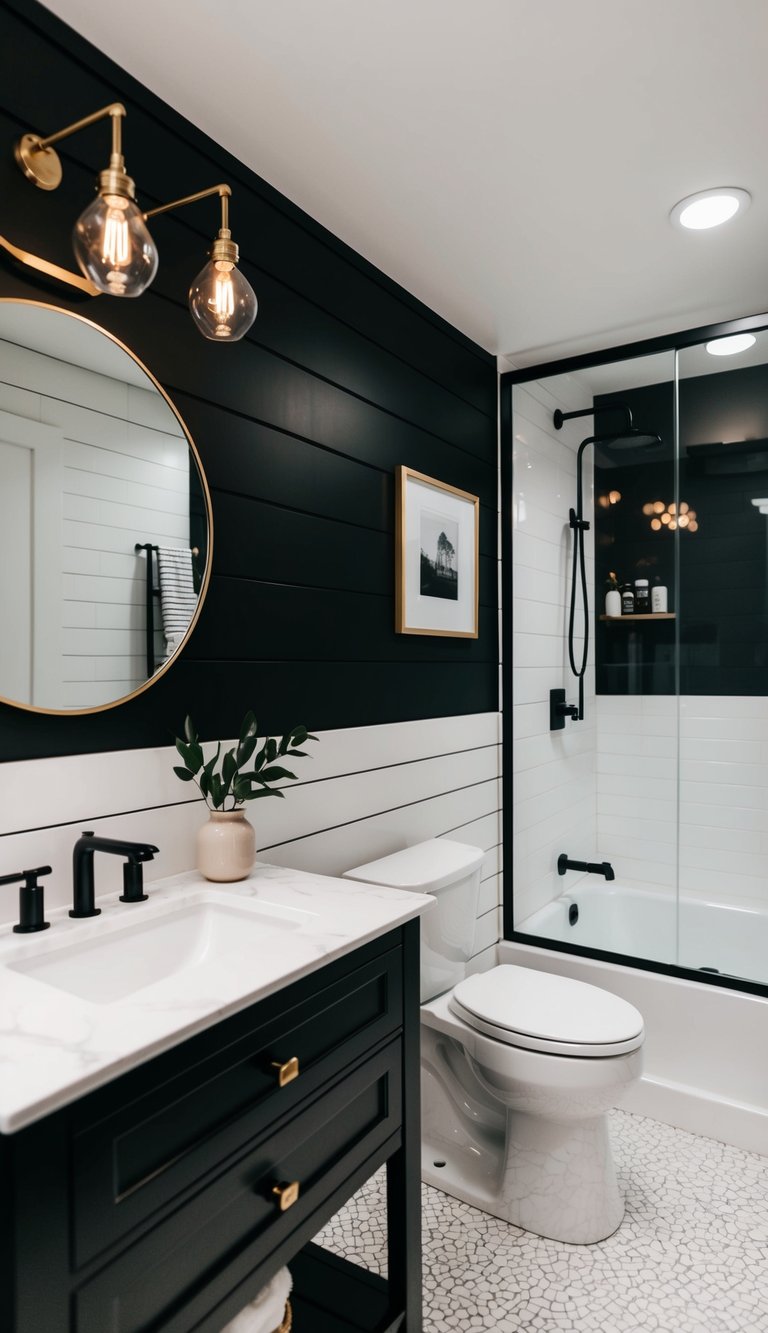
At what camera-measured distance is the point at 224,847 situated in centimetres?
152

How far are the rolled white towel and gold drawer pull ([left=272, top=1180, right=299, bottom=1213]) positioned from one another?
15 cm

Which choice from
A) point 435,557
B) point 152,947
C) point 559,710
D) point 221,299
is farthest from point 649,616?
point 152,947

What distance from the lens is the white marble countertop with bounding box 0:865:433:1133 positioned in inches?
33.2

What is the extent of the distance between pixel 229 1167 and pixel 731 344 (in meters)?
2.60

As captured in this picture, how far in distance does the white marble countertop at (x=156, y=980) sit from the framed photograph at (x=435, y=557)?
100 cm

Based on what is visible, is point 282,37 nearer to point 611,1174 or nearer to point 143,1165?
point 143,1165

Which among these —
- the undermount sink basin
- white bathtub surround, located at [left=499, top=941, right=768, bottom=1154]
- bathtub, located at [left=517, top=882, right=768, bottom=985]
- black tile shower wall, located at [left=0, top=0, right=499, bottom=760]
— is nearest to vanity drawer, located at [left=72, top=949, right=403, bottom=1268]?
the undermount sink basin

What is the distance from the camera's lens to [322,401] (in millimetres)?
2053

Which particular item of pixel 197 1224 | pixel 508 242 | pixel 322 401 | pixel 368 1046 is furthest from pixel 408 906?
pixel 508 242

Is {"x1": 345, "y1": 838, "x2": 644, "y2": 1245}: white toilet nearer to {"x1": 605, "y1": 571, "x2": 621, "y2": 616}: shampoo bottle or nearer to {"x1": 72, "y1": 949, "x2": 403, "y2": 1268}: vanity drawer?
{"x1": 72, "y1": 949, "x2": 403, "y2": 1268}: vanity drawer

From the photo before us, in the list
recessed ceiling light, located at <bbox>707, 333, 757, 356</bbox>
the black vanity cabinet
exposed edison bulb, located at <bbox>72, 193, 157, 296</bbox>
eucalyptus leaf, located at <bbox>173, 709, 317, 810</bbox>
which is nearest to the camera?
the black vanity cabinet

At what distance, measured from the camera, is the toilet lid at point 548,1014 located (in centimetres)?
189

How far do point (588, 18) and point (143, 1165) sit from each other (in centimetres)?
189

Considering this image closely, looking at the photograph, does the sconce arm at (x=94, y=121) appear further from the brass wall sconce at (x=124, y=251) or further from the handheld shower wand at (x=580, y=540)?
the handheld shower wand at (x=580, y=540)
